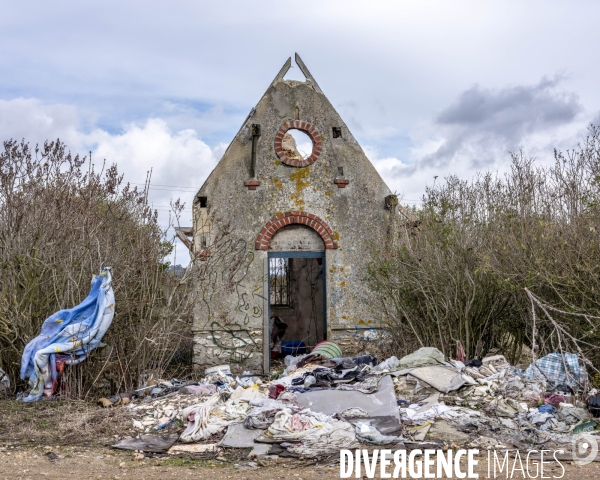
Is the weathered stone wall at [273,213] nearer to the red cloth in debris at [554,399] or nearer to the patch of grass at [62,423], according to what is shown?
the patch of grass at [62,423]

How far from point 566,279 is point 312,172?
19.2ft

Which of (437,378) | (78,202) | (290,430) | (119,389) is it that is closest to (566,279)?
(437,378)

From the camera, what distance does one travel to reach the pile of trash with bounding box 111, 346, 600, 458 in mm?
7777

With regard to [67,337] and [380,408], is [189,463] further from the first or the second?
[67,337]

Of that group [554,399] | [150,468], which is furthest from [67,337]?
[554,399]

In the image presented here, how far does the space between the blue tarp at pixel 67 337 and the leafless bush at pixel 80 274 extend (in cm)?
33

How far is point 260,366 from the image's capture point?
13.5m

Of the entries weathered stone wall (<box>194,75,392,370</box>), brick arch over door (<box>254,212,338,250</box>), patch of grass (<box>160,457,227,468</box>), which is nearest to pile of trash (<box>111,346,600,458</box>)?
patch of grass (<box>160,457,227,468</box>)

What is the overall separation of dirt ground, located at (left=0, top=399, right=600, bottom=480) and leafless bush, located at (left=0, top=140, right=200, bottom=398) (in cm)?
149

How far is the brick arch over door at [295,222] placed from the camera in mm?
13547

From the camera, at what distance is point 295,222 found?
13680 mm

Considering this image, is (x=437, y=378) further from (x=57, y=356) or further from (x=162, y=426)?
(x=57, y=356)

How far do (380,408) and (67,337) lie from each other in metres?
4.77

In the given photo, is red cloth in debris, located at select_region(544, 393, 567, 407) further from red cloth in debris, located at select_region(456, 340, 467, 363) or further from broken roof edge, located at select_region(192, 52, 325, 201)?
broken roof edge, located at select_region(192, 52, 325, 201)
